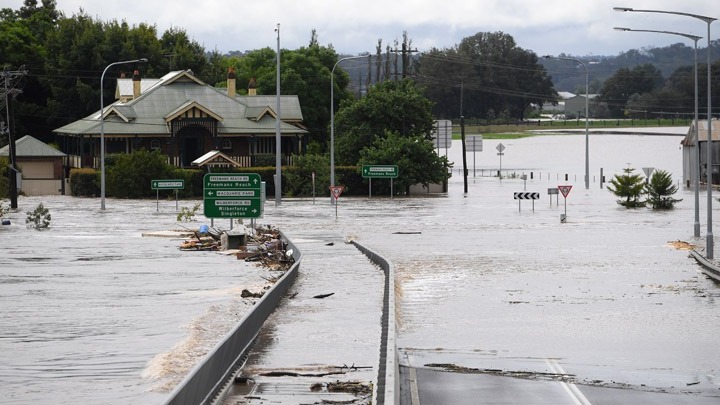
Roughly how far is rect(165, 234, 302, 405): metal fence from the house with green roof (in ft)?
233

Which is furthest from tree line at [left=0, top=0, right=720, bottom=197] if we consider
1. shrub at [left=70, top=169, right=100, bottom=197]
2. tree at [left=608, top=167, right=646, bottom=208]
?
tree at [left=608, top=167, right=646, bottom=208]

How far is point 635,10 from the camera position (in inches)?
1588

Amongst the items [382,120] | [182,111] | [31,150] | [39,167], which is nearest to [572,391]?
[182,111]

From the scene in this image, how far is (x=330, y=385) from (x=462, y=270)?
1960cm

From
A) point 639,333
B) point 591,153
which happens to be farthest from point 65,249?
point 591,153

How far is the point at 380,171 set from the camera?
3381 inches

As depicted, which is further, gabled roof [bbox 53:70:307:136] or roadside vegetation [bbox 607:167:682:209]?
gabled roof [bbox 53:70:307:136]

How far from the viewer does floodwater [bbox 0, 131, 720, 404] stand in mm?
20562

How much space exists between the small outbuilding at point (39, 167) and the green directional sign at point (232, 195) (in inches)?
2040

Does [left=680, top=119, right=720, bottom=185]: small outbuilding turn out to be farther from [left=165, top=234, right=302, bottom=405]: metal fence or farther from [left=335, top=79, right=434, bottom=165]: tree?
[left=165, top=234, right=302, bottom=405]: metal fence

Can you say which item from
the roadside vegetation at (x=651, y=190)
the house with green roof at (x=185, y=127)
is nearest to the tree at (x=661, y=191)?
the roadside vegetation at (x=651, y=190)

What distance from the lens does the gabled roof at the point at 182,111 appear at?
95562mm

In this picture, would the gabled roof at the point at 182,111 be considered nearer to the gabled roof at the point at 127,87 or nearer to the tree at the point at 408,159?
the gabled roof at the point at 127,87

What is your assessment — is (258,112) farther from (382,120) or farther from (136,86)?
(136,86)
